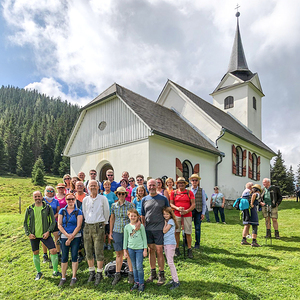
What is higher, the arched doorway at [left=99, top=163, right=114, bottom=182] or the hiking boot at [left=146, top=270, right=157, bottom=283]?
the arched doorway at [left=99, top=163, right=114, bottom=182]

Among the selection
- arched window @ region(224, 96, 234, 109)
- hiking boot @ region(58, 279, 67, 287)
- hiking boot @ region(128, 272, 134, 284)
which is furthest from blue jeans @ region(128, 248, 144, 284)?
arched window @ region(224, 96, 234, 109)

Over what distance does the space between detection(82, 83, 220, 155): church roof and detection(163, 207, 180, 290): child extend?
732 centimetres

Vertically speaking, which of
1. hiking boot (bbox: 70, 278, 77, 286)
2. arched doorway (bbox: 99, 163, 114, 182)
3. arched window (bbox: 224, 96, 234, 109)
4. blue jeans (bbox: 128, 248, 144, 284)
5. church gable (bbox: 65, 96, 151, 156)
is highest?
arched window (bbox: 224, 96, 234, 109)

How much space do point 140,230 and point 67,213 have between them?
5.55 ft

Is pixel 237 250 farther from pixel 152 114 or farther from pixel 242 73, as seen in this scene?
pixel 242 73

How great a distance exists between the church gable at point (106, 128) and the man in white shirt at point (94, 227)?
23.1ft

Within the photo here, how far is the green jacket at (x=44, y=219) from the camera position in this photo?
5570 mm

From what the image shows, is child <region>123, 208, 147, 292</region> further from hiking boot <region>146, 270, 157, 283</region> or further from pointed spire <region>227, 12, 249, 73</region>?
pointed spire <region>227, 12, 249, 73</region>

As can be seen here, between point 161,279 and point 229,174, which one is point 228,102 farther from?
point 161,279

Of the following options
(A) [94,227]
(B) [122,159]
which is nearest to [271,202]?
(A) [94,227]

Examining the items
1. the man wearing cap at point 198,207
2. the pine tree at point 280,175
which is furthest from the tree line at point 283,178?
the man wearing cap at point 198,207

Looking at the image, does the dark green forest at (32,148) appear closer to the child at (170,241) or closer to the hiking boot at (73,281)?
the hiking boot at (73,281)

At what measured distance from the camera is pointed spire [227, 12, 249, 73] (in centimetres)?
2626

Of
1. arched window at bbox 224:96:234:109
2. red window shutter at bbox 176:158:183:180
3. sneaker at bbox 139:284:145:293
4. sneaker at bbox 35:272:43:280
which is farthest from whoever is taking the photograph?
arched window at bbox 224:96:234:109
